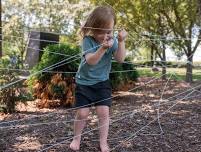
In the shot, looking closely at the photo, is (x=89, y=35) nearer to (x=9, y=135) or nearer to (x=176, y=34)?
(x=9, y=135)

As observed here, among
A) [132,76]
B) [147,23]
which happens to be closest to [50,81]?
[132,76]

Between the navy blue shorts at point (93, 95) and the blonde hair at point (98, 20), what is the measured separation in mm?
433

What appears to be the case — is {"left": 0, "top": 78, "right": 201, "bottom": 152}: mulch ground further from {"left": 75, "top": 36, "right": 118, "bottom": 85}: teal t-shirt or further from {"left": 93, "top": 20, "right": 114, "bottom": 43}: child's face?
{"left": 93, "top": 20, "right": 114, "bottom": 43}: child's face

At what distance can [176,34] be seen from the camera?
1379cm

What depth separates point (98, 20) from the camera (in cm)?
362

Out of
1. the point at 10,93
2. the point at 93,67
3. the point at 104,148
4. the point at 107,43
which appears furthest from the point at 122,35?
the point at 10,93

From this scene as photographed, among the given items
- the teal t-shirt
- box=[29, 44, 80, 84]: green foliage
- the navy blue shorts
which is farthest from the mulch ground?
box=[29, 44, 80, 84]: green foliage

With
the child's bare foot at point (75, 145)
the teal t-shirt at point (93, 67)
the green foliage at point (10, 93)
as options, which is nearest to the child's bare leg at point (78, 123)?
the child's bare foot at point (75, 145)

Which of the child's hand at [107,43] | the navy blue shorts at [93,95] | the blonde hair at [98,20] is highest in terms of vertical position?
the blonde hair at [98,20]

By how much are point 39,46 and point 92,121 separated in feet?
24.5

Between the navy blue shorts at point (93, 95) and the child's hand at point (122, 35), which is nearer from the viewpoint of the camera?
the child's hand at point (122, 35)

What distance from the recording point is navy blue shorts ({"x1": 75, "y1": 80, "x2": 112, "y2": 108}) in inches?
148

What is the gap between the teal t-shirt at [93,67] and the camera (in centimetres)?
368

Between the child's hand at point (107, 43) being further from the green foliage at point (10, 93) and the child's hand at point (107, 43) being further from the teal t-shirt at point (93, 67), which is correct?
the green foliage at point (10, 93)
